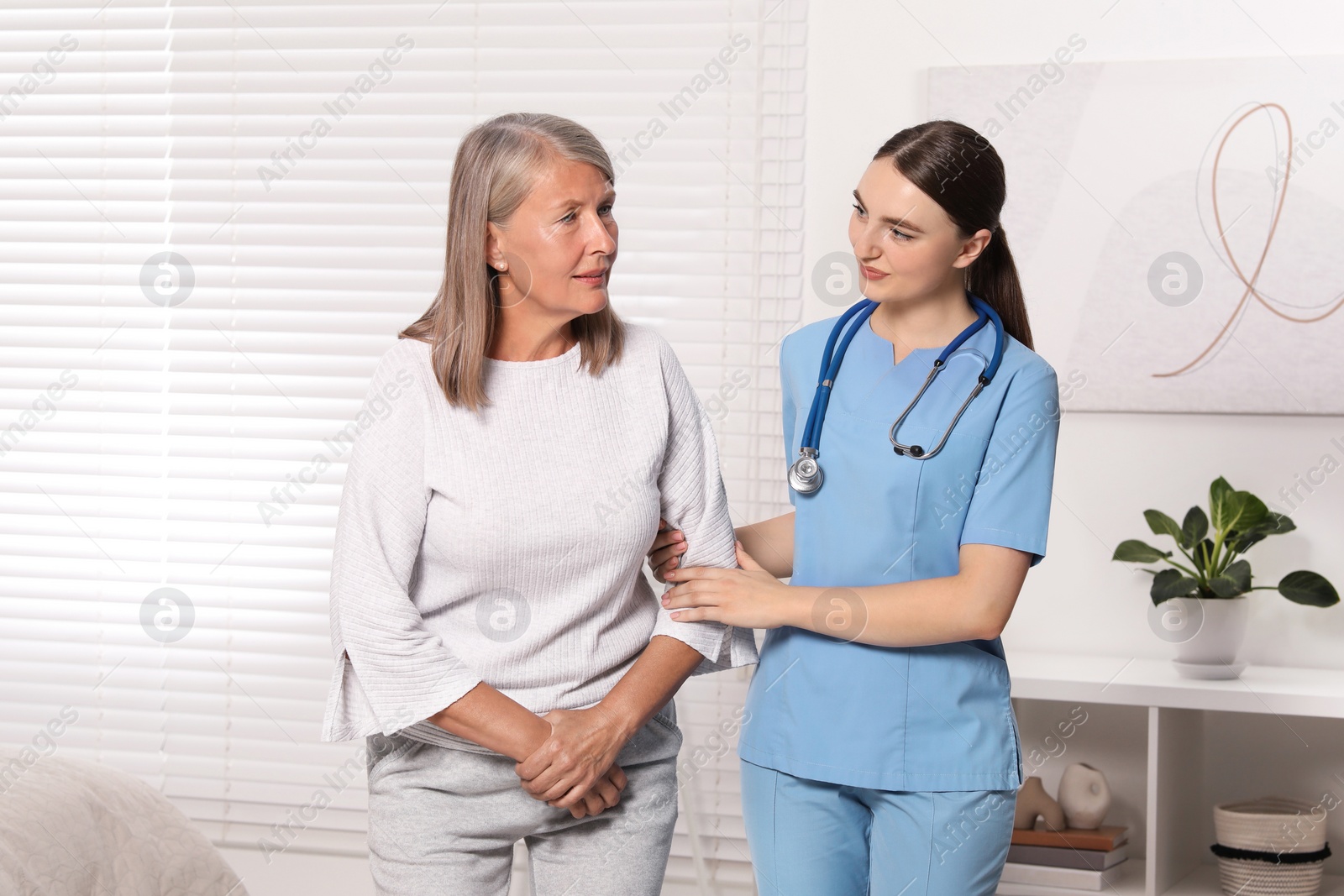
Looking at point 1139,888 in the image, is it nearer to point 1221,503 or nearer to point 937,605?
point 1221,503

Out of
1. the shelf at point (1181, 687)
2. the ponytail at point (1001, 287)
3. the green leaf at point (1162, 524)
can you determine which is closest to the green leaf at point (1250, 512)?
the green leaf at point (1162, 524)

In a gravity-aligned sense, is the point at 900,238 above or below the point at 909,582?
above

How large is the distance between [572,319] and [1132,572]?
1.57 meters

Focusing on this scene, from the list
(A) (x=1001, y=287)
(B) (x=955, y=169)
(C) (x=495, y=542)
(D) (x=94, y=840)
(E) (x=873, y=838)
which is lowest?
(D) (x=94, y=840)

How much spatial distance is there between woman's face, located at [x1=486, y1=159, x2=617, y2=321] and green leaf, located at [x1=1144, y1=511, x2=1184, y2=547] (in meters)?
1.44

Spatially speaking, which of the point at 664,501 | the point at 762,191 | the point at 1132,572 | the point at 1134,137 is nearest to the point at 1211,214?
the point at 1134,137

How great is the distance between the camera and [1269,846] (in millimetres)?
2180

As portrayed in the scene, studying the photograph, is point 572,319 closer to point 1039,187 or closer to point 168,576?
point 1039,187

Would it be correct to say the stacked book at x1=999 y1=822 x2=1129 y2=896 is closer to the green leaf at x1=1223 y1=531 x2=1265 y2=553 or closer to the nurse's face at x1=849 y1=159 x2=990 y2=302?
the green leaf at x1=1223 y1=531 x2=1265 y2=553

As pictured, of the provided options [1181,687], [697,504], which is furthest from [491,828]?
[1181,687]

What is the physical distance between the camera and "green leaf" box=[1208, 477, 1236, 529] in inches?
88.1

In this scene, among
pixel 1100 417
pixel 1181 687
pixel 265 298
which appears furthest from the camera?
pixel 265 298

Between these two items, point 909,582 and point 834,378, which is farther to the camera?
point 834,378

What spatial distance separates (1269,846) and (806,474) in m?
1.40
